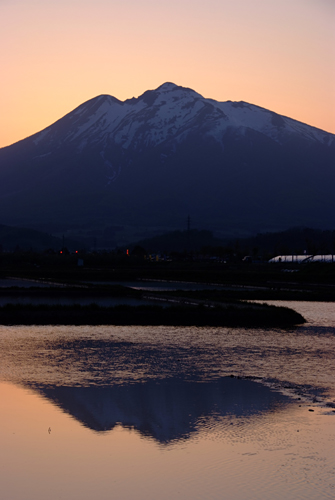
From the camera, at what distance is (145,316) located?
1286 inches

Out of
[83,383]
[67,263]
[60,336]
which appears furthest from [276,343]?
[67,263]

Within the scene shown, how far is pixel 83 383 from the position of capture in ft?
56.0

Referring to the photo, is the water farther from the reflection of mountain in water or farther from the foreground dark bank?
the foreground dark bank

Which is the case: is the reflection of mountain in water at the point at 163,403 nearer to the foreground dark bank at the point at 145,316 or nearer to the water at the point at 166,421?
the water at the point at 166,421

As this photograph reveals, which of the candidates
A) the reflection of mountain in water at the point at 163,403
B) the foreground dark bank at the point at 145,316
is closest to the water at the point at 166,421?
the reflection of mountain in water at the point at 163,403

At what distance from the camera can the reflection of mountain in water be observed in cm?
1360

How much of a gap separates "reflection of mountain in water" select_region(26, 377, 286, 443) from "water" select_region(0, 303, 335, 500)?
2 cm

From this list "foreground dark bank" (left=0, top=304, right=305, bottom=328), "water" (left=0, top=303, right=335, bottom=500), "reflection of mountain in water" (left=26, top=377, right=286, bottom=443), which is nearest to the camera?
"water" (left=0, top=303, right=335, bottom=500)

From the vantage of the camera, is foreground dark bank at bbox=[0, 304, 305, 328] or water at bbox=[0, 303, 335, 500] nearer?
water at bbox=[0, 303, 335, 500]

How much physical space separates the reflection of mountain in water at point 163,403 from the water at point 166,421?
25mm

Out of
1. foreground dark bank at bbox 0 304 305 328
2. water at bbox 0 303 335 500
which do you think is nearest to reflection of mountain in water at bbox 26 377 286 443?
water at bbox 0 303 335 500

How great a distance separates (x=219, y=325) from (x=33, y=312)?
8.77 metres

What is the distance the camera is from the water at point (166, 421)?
34.6ft

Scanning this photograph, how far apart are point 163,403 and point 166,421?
1.31 metres
